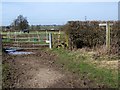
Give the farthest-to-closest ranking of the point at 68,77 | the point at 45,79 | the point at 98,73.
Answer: the point at 98,73 → the point at 68,77 → the point at 45,79

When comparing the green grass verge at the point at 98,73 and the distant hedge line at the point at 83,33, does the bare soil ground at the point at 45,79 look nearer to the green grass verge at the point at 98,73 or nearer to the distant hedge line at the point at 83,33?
the green grass verge at the point at 98,73

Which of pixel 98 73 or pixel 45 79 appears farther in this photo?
pixel 98 73

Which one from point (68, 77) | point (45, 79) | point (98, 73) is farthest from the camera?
point (98, 73)

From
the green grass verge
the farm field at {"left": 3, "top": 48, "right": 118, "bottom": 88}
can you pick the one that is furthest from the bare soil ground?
the green grass verge

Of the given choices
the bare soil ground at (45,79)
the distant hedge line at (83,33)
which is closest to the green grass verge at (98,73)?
the bare soil ground at (45,79)

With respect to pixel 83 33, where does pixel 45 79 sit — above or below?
below

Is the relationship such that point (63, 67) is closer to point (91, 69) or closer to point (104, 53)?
point (91, 69)

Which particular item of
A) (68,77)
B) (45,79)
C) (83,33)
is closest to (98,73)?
(68,77)

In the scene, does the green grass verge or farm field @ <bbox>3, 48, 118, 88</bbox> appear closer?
farm field @ <bbox>3, 48, 118, 88</bbox>

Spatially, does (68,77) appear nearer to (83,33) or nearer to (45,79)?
(45,79)

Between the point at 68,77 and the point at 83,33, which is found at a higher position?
the point at 83,33

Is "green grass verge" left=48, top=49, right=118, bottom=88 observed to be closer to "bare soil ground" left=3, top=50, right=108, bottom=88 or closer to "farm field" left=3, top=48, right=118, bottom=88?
"farm field" left=3, top=48, right=118, bottom=88

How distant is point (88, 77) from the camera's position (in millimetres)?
12484

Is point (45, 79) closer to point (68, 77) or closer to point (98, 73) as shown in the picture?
point (68, 77)
